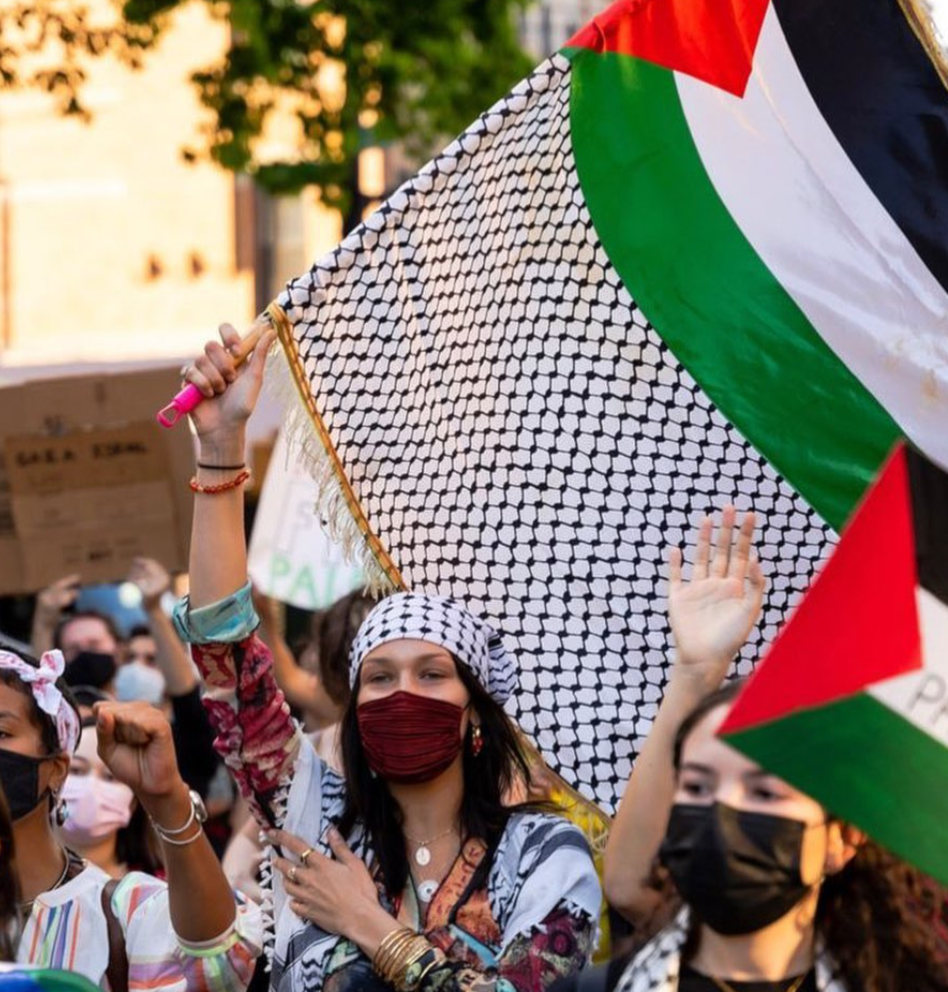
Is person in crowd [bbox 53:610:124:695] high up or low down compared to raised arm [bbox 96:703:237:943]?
down

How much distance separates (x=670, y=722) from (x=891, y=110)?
5.32 feet

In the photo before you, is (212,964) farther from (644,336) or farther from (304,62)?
(304,62)

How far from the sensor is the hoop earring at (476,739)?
4.30m

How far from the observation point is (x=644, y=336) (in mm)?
4875

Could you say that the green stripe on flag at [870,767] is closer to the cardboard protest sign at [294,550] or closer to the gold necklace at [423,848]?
the gold necklace at [423,848]

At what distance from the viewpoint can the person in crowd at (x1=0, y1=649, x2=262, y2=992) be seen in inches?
163

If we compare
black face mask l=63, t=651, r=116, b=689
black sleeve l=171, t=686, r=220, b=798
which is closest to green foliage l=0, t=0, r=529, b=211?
black face mask l=63, t=651, r=116, b=689

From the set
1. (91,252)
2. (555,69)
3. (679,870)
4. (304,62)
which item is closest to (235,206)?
(91,252)

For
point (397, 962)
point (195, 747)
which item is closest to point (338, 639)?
point (195, 747)

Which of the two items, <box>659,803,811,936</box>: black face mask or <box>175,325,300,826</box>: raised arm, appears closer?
<box>659,803,811,936</box>: black face mask

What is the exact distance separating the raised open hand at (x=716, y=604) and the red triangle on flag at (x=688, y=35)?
131 cm

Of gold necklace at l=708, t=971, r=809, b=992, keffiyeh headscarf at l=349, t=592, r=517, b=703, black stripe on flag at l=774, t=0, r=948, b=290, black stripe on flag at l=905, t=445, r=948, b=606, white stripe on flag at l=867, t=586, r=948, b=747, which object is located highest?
black stripe on flag at l=774, t=0, r=948, b=290

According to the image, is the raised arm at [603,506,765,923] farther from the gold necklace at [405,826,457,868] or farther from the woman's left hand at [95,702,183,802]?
the woman's left hand at [95,702,183,802]

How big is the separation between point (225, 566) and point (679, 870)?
1.35 m
